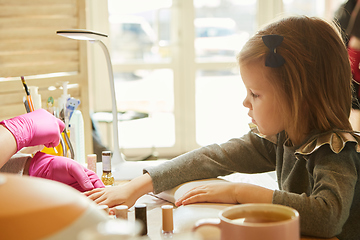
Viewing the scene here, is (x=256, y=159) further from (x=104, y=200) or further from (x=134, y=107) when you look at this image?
(x=134, y=107)

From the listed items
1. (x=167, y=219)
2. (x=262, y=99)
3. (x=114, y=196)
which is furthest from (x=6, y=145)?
(x=262, y=99)

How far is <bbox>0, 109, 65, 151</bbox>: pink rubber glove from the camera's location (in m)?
0.83

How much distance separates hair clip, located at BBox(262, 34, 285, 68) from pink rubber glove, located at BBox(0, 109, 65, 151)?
1.54ft

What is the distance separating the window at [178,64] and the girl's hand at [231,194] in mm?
2897

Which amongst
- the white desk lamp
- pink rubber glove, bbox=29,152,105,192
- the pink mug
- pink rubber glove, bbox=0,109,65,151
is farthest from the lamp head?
the pink mug

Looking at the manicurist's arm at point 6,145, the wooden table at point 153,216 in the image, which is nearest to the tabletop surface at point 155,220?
the wooden table at point 153,216

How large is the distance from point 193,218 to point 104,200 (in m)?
0.21

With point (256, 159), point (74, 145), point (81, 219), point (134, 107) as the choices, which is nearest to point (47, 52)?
point (74, 145)

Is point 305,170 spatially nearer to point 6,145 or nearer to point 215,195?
point 215,195

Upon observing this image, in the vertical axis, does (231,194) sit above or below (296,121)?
below

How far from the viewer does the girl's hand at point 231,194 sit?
0.73 m

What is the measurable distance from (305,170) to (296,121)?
115 mm

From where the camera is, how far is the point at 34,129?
2.82ft

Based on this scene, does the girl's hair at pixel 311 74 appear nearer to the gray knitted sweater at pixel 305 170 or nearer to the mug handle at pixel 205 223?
the gray knitted sweater at pixel 305 170
